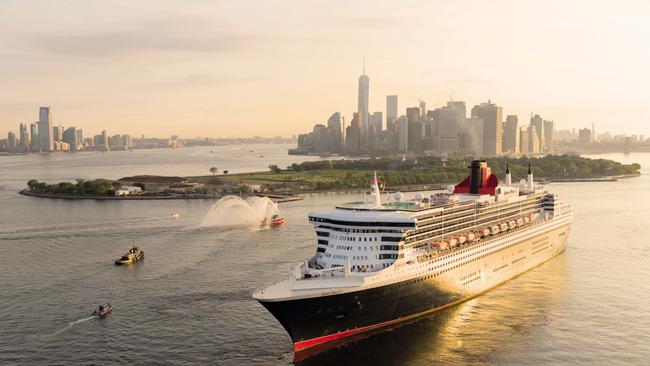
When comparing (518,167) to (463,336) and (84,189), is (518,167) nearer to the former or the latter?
(84,189)

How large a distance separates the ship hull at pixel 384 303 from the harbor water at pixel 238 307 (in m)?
0.59

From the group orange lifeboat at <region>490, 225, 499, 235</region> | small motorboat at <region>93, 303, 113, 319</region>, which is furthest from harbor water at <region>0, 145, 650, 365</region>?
orange lifeboat at <region>490, 225, 499, 235</region>

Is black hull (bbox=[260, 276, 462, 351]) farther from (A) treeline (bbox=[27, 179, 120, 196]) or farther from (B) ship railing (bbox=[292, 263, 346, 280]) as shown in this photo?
(A) treeline (bbox=[27, 179, 120, 196])

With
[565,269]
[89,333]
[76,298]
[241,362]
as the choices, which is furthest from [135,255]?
[565,269]

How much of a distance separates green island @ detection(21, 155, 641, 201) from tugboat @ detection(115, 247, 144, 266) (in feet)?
133

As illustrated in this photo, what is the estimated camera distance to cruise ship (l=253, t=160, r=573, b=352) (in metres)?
24.8

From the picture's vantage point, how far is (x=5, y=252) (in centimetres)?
4434

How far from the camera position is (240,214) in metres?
60.9

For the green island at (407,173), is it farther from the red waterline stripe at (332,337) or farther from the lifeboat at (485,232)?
the red waterline stripe at (332,337)

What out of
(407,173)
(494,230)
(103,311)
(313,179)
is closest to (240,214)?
(494,230)

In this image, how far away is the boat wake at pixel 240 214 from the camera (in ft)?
189

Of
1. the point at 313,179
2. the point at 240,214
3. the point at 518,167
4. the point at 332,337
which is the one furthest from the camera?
the point at 518,167

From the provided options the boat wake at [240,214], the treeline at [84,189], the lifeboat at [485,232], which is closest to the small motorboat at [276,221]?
the boat wake at [240,214]

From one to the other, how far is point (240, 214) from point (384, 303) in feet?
118
